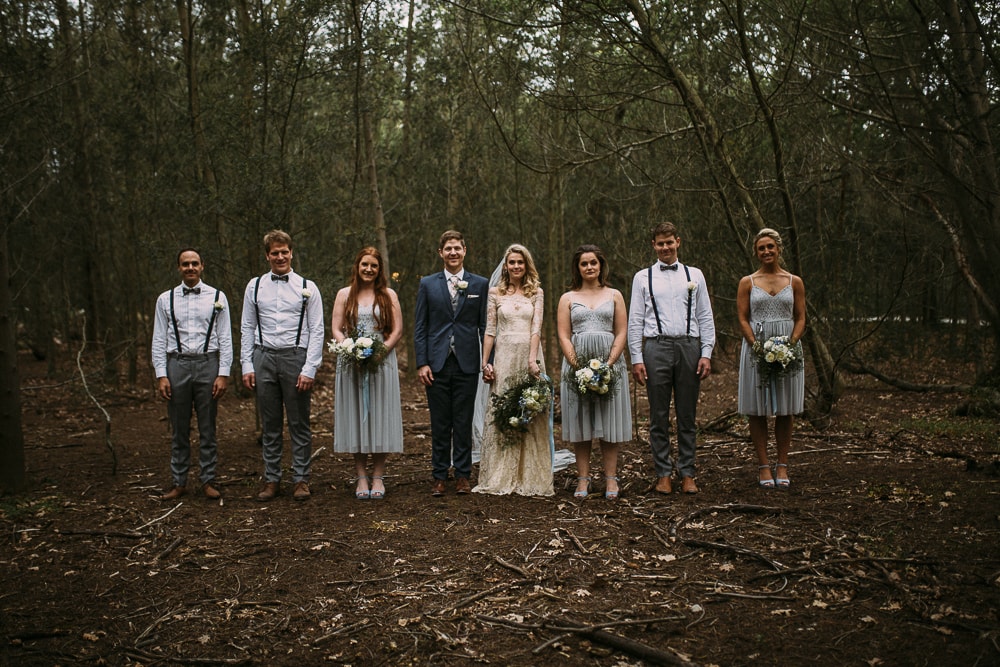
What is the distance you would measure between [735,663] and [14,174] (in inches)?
541

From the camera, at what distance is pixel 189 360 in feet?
24.9

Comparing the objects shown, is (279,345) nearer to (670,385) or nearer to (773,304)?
(670,385)

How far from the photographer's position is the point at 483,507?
7082 millimetres

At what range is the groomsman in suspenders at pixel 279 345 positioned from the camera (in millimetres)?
7523

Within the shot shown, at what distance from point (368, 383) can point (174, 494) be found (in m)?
2.05

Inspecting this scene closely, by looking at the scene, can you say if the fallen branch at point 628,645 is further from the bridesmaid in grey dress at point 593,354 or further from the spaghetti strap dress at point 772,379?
the spaghetti strap dress at point 772,379


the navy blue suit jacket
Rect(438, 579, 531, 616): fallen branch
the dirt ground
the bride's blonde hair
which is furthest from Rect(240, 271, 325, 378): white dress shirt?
Rect(438, 579, 531, 616): fallen branch

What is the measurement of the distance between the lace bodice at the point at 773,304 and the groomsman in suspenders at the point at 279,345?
12.8 ft

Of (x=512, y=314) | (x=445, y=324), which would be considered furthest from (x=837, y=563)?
(x=445, y=324)

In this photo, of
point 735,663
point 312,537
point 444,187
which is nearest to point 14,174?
point 444,187

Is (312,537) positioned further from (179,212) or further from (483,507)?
(179,212)

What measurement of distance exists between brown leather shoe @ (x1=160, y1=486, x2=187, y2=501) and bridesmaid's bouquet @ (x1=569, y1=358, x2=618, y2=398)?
12.3 ft

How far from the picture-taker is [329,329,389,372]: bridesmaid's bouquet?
7.30m

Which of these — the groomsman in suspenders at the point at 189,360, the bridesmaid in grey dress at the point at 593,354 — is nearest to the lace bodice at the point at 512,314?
the bridesmaid in grey dress at the point at 593,354
